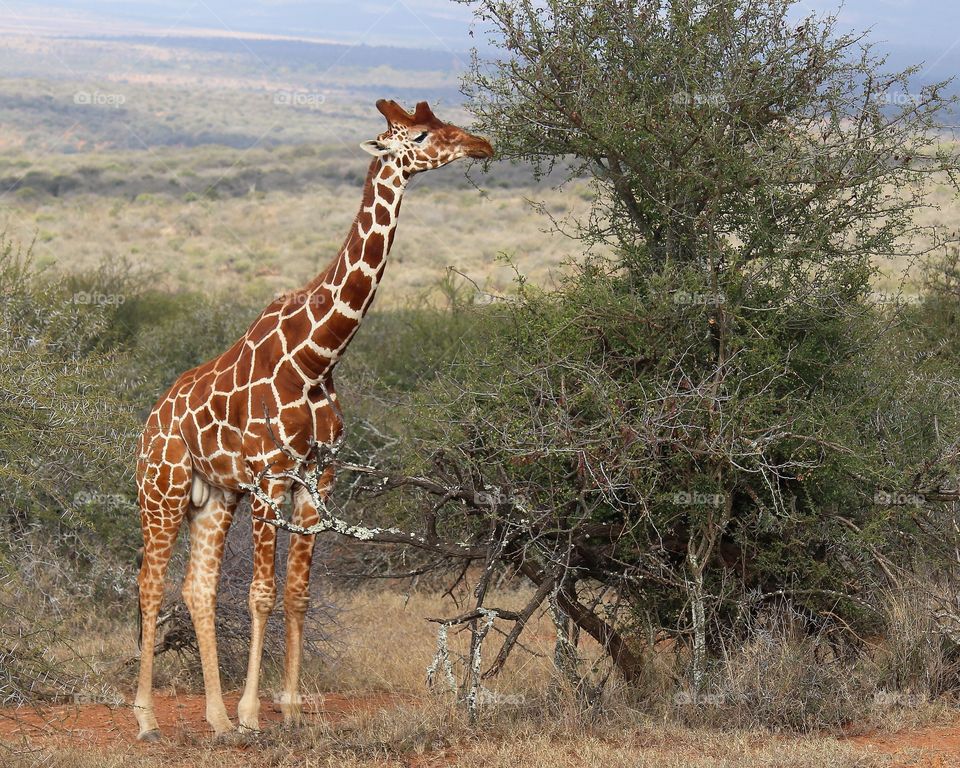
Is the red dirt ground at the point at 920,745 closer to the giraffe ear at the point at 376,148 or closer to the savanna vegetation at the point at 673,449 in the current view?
the savanna vegetation at the point at 673,449

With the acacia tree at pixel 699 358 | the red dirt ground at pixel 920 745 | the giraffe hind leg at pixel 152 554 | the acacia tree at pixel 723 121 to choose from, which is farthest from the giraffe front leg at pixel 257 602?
the red dirt ground at pixel 920 745

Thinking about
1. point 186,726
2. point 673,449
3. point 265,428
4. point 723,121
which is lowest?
point 186,726

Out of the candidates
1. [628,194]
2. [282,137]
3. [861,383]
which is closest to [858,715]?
[861,383]

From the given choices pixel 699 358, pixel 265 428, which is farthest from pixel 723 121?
pixel 265 428

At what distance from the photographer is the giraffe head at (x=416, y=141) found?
6.96 metres

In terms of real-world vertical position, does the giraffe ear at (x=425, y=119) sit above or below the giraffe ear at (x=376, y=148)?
above

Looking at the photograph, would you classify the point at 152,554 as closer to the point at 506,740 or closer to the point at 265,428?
the point at 265,428

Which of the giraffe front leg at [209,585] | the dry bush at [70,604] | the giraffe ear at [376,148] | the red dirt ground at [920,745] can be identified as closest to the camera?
the red dirt ground at [920,745]

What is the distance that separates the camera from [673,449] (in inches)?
289

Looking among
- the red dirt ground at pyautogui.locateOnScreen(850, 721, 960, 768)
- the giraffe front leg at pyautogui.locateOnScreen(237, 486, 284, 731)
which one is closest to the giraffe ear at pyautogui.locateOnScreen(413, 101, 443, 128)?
the giraffe front leg at pyautogui.locateOnScreen(237, 486, 284, 731)

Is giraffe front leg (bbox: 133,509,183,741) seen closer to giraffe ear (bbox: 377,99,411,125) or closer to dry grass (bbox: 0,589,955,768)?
dry grass (bbox: 0,589,955,768)

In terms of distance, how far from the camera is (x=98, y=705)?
8.05m

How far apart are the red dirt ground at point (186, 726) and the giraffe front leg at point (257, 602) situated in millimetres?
317

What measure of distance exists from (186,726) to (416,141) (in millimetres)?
3715
